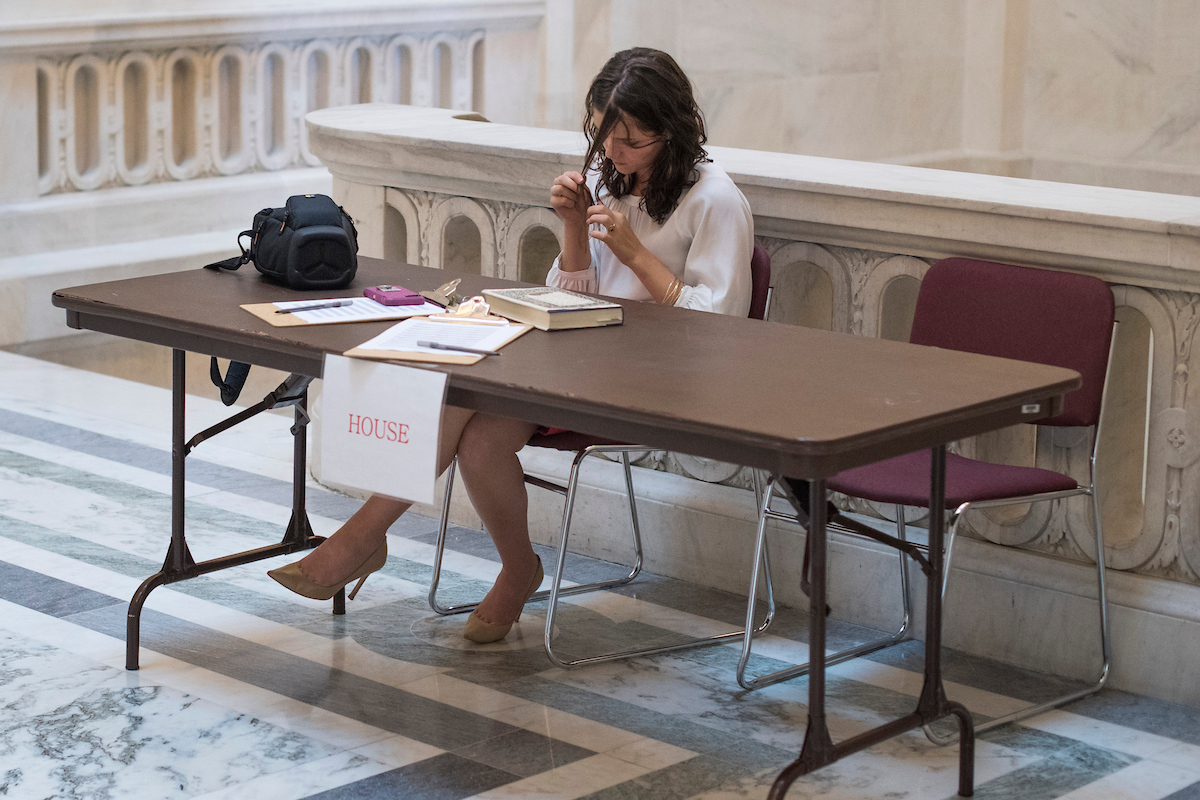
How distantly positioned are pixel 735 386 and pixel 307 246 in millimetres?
1195

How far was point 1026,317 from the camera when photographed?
3262 millimetres

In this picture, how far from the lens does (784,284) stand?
383 centimetres

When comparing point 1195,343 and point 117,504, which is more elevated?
point 1195,343

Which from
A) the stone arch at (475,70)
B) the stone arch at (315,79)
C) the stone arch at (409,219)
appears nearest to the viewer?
the stone arch at (409,219)

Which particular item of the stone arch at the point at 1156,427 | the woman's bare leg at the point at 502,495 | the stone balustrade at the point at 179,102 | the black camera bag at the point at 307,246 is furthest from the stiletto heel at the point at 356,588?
the stone balustrade at the point at 179,102

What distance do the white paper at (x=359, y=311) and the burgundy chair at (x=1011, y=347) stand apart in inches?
34.5

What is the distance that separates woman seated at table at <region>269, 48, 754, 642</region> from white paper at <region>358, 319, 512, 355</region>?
0.34 meters

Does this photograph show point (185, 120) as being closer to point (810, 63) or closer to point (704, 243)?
point (810, 63)

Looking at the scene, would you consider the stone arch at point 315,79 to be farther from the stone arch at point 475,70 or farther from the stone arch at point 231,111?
the stone arch at point 475,70

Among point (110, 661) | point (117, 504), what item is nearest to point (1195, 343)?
point (110, 661)

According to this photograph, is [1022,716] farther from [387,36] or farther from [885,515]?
[387,36]

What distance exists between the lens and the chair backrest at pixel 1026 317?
3162 millimetres

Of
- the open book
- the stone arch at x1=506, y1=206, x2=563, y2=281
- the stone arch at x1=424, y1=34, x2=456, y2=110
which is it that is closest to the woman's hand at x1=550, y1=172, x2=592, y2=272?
the open book

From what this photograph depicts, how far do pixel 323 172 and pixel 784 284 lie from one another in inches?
201
